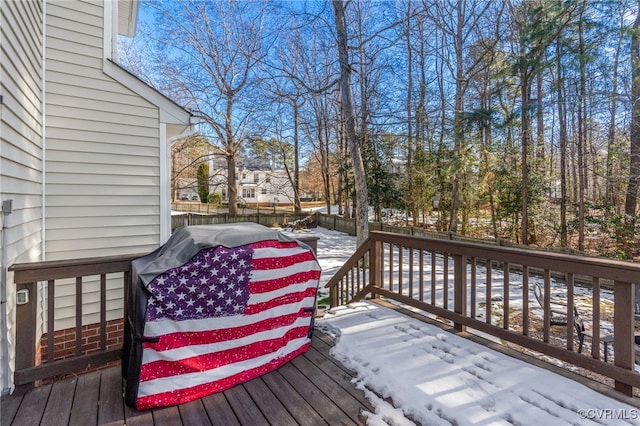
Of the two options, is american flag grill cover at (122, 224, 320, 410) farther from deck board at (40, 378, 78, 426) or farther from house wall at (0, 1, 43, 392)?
house wall at (0, 1, 43, 392)

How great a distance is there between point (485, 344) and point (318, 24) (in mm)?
7869

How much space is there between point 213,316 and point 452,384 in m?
1.58

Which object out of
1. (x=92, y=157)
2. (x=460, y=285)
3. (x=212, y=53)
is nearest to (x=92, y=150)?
(x=92, y=157)

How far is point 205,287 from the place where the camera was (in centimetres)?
206

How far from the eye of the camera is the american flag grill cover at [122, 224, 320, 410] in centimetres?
189

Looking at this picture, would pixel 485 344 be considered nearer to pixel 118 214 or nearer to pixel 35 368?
pixel 35 368

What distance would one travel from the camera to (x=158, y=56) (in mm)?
14250

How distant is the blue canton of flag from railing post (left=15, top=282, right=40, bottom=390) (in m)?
0.90

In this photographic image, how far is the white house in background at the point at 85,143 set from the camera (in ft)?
9.29

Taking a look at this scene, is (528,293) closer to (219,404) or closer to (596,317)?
(596,317)

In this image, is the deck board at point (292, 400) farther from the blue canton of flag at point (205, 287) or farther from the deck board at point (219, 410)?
the blue canton of flag at point (205, 287)

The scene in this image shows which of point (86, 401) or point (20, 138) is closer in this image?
point (86, 401)

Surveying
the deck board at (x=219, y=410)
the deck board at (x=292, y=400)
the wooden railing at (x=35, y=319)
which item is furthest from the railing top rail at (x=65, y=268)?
the deck board at (x=292, y=400)

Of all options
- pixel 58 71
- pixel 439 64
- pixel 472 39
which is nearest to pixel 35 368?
pixel 58 71
